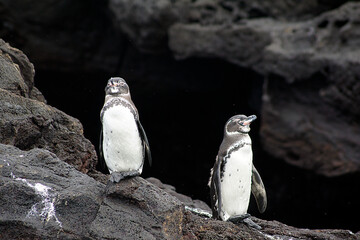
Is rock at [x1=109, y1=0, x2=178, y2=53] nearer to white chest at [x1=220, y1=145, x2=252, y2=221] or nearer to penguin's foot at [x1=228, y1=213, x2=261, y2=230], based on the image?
white chest at [x1=220, y1=145, x2=252, y2=221]

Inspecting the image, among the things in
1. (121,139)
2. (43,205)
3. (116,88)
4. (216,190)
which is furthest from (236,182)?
(43,205)

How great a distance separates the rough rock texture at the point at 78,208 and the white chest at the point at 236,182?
572 mm

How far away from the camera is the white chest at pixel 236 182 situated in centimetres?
454

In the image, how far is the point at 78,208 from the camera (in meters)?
3.52

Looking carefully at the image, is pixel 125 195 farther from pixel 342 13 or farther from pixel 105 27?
pixel 105 27

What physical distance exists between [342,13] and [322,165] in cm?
260

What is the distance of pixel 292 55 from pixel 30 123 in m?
5.12

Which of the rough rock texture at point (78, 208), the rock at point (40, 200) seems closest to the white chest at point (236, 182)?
the rough rock texture at point (78, 208)

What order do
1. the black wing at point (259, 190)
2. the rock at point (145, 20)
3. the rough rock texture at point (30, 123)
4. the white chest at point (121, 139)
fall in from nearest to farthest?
the white chest at point (121, 139) → the rough rock texture at point (30, 123) → the black wing at point (259, 190) → the rock at point (145, 20)

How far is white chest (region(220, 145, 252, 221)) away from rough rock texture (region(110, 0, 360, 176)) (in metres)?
3.97

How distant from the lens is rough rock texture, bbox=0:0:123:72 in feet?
32.8

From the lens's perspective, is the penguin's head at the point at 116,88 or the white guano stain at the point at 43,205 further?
the penguin's head at the point at 116,88

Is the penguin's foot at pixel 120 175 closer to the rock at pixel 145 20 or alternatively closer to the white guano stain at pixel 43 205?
the white guano stain at pixel 43 205

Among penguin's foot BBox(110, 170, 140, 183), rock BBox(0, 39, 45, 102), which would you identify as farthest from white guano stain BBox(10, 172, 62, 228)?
rock BBox(0, 39, 45, 102)
